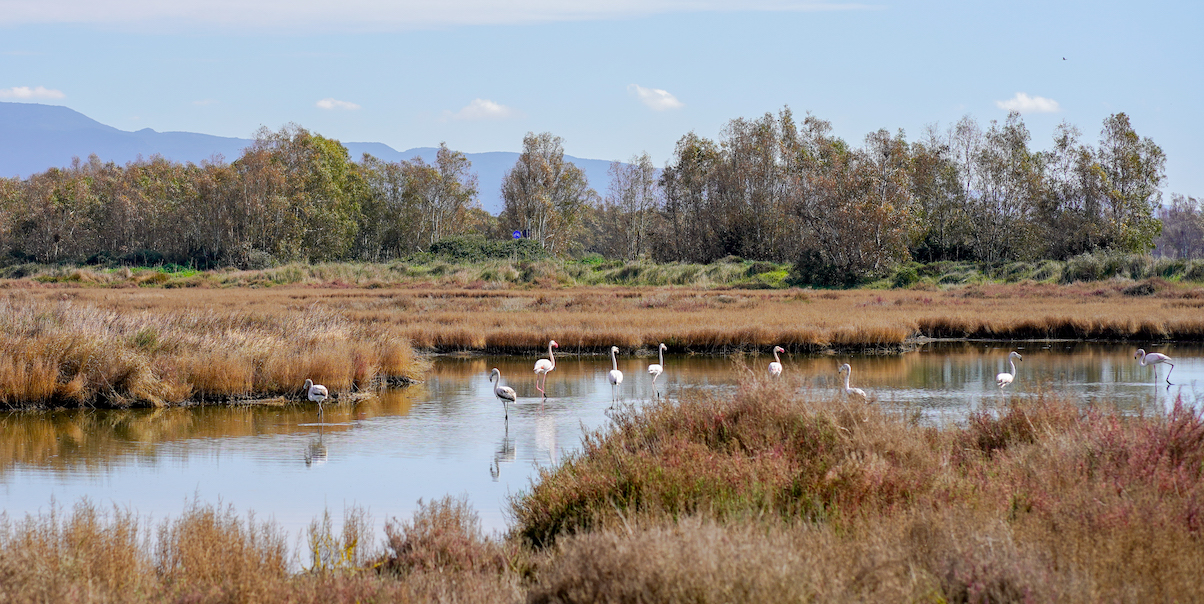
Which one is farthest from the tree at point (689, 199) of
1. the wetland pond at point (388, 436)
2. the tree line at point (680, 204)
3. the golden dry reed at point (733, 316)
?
the wetland pond at point (388, 436)

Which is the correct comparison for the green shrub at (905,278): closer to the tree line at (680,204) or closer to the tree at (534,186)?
the tree line at (680,204)

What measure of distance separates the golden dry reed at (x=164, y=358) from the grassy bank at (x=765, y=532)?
9.12 metres

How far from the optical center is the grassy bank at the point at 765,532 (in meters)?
5.16

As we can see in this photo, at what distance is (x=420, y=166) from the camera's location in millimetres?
87750

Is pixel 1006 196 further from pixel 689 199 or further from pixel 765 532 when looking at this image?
pixel 765 532

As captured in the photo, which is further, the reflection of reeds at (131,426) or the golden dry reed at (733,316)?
the golden dry reed at (733,316)

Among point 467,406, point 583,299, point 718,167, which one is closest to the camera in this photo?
point 467,406

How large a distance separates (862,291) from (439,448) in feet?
124

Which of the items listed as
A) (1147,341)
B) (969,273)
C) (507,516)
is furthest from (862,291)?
(507,516)

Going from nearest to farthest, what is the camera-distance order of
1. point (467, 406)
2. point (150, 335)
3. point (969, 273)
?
point (467, 406), point (150, 335), point (969, 273)

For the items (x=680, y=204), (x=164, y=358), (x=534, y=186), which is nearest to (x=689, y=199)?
(x=680, y=204)

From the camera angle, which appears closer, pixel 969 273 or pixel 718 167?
pixel 969 273

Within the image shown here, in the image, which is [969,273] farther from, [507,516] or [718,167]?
[507,516]

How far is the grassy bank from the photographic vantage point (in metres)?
5.16
